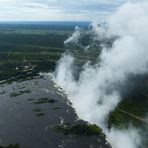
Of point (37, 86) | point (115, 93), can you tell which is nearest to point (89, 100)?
point (115, 93)

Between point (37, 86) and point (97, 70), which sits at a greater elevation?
point (97, 70)

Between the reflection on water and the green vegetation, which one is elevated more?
the green vegetation

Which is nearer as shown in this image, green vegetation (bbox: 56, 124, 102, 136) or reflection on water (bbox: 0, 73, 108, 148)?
reflection on water (bbox: 0, 73, 108, 148)

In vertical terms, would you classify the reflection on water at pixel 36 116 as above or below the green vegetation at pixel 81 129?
below

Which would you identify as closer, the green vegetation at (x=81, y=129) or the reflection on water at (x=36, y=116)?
the reflection on water at (x=36, y=116)

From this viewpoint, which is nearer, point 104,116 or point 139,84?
point 104,116

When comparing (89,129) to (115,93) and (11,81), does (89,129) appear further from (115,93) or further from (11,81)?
(11,81)

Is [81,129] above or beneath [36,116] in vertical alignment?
above

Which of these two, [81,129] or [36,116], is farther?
[36,116]
